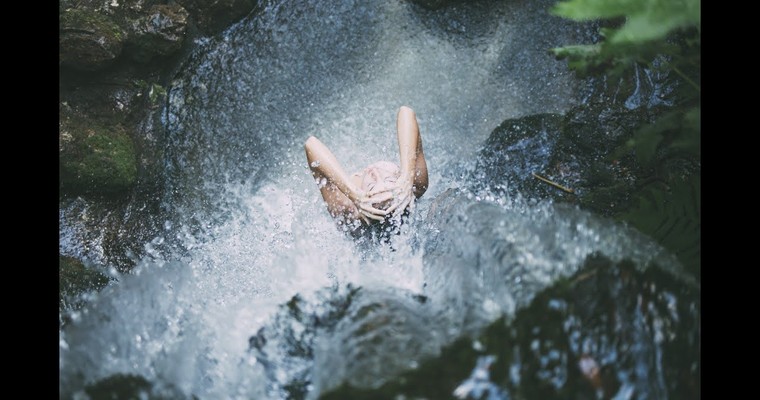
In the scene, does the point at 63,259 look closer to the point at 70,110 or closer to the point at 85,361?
the point at 70,110

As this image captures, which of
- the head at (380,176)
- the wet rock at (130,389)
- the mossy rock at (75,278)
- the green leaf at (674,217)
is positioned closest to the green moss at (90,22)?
the mossy rock at (75,278)

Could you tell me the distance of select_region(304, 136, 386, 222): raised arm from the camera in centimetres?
390

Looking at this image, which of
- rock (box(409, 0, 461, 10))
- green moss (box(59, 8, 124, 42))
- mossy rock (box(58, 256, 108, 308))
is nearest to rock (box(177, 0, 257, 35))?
green moss (box(59, 8, 124, 42))

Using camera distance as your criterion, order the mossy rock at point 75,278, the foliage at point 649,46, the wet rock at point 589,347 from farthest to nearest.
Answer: the mossy rock at point 75,278 → the foliage at point 649,46 → the wet rock at point 589,347

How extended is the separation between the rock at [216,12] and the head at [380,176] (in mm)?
1951

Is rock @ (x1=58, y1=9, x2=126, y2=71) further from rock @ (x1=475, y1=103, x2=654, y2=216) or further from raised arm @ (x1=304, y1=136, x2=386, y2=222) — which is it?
rock @ (x1=475, y1=103, x2=654, y2=216)

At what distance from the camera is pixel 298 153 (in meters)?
4.87

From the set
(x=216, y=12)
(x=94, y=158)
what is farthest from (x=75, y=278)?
(x=216, y=12)

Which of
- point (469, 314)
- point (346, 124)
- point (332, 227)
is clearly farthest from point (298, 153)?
point (469, 314)

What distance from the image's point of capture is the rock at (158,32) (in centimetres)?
456

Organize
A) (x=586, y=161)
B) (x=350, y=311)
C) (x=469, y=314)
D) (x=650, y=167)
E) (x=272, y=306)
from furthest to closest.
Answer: (x=586, y=161)
(x=650, y=167)
(x=272, y=306)
(x=350, y=311)
(x=469, y=314)

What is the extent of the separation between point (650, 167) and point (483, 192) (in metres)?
1.19

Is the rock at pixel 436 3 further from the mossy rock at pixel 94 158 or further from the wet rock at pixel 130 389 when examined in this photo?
the wet rock at pixel 130 389

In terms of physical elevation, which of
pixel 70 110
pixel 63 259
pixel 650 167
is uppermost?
pixel 70 110
